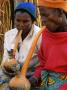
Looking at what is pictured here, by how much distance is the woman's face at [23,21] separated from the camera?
443cm

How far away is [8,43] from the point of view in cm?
459

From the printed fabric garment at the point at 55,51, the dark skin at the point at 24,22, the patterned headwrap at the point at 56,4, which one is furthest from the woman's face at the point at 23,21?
the patterned headwrap at the point at 56,4

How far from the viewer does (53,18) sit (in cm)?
365

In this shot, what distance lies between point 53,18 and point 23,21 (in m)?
0.86

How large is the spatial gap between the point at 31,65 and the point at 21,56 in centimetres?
19

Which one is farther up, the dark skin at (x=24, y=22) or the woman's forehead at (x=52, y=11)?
the woman's forehead at (x=52, y=11)

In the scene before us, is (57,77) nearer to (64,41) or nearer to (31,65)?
(64,41)

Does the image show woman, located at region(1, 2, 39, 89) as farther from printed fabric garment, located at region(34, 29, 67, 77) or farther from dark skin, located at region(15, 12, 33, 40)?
printed fabric garment, located at region(34, 29, 67, 77)

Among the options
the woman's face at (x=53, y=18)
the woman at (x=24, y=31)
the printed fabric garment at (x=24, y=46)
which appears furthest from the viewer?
the woman at (x=24, y=31)

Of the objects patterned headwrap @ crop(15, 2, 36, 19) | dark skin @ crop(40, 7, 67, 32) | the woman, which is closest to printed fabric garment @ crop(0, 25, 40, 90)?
the woman

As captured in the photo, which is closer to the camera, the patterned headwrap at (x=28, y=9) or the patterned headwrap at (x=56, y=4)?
the patterned headwrap at (x=56, y=4)

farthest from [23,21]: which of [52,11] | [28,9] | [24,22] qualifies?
[52,11]

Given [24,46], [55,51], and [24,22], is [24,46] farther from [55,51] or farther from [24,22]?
[55,51]

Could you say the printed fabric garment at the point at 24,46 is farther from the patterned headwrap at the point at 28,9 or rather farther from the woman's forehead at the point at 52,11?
the woman's forehead at the point at 52,11
